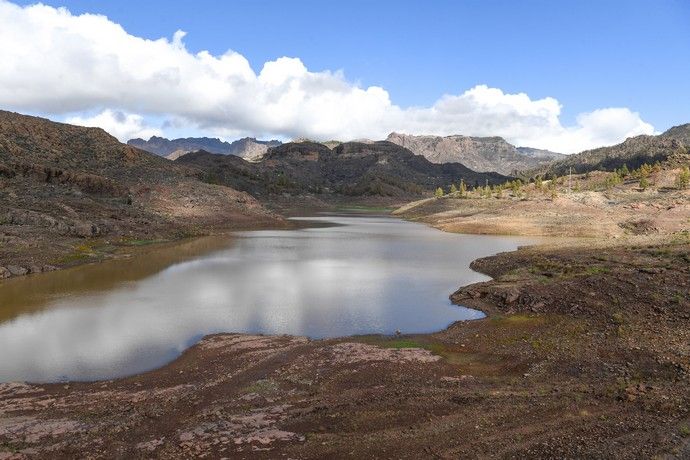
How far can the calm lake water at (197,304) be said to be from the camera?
2191cm

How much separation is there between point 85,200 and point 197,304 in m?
48.2

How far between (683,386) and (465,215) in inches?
3533

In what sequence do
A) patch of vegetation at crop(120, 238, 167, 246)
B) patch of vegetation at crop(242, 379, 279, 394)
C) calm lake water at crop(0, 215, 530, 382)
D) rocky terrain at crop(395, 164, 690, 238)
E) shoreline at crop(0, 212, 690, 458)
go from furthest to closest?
rocky terrain at crop(395, 164, 690, 238) → patch of vegetation at crop(120, 238, 167, 246) → calm lake water at crop(0, 215, 530, 382) → patch of vegetation at crop(242, 379, 279, 394) → shoreline at crop(0, 212, 690, 458)

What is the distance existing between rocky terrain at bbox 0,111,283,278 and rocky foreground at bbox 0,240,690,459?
99.0 feet

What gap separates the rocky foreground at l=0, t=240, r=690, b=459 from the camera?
13172mm

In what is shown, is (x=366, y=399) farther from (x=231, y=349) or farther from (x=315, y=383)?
(x=231, y=349)

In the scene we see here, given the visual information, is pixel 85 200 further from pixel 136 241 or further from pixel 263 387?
pixel 263 387

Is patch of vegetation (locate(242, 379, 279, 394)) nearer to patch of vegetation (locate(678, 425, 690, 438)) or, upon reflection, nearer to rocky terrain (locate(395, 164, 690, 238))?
patch of vegetation (locate(678, 425, 690, 438))

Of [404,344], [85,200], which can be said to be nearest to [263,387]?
[404,344]

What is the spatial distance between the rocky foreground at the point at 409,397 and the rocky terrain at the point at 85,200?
99.0ft

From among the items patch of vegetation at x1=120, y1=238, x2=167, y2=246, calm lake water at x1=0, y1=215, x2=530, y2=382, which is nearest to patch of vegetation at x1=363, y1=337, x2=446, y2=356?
calm lake water at x1=0, y1=215, x2=530, y2=382

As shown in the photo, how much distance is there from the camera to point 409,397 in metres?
16.4

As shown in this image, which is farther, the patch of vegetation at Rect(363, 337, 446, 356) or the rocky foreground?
the patch of vegetation at Rect(363, 337, 446, 356)

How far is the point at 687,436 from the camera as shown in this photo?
1306 centimetres
